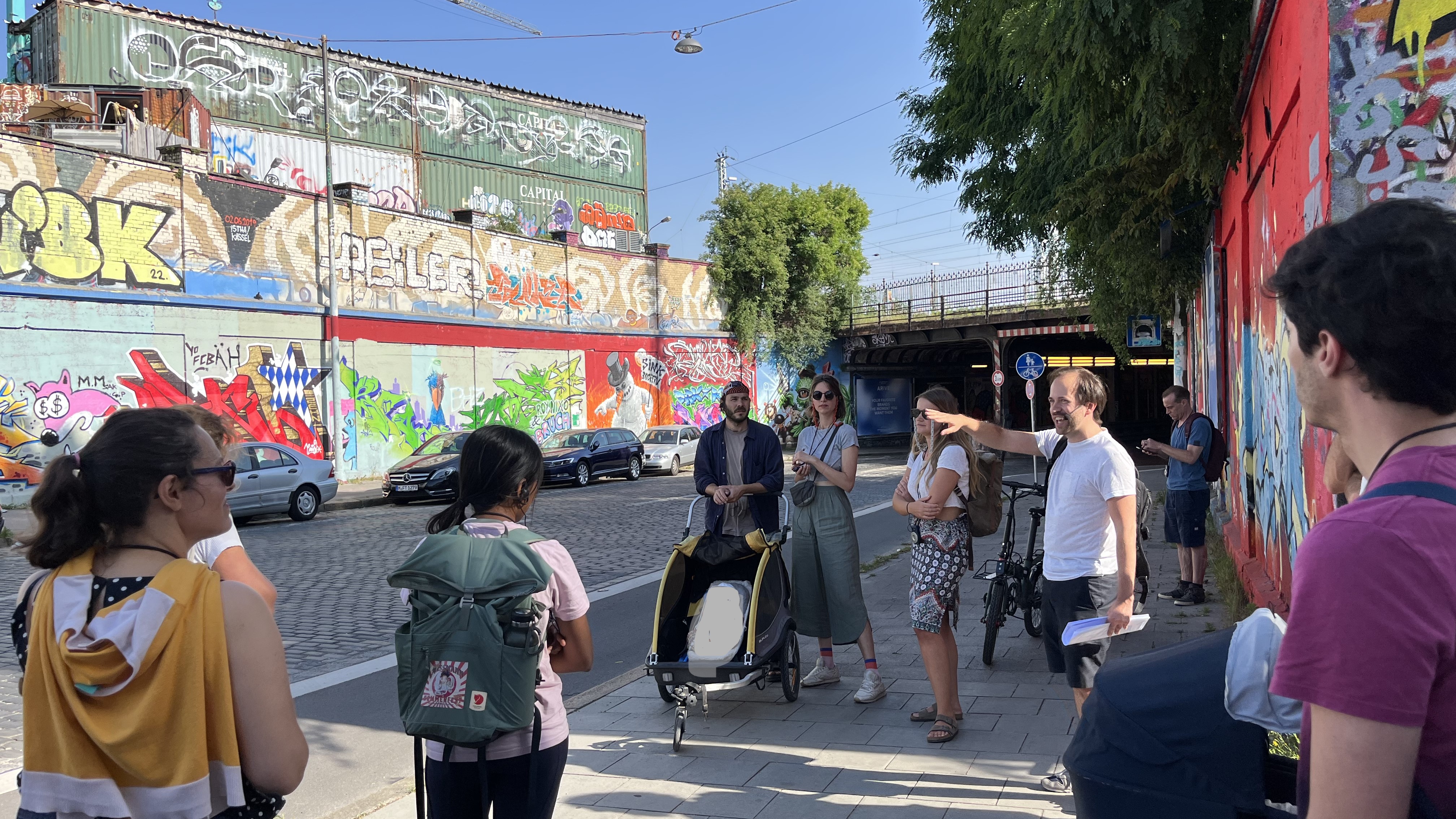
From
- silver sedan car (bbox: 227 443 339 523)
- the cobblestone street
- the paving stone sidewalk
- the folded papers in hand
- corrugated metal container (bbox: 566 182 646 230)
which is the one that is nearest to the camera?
the folded papers in hand

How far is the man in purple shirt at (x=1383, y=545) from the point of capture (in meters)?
1.31

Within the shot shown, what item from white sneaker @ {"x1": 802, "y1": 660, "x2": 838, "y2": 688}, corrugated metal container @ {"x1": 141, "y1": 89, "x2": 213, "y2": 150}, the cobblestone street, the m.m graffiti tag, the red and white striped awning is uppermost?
corrugated metal container @ {"x1": 141, "y1": 89, "x2": 213, "y2": 150}

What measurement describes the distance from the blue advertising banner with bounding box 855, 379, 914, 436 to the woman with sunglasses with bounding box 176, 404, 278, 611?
40.2m

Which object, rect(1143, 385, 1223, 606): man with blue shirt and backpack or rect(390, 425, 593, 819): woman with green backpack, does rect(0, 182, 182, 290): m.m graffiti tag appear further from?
rect(390, 425, 593, 819): woman with green backpack

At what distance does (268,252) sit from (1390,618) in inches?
1001

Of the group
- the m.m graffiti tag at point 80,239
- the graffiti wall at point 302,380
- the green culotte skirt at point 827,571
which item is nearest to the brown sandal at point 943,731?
the green culotte skirt at point 827,571

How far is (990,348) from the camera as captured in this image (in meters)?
46.5

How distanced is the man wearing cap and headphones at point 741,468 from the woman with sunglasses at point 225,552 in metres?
3.66

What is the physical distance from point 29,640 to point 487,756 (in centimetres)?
125

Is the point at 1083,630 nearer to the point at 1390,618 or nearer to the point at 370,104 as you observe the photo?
the point at 1390,618

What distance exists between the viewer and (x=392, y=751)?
579 centimetres

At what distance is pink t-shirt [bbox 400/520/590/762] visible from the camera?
2982mm

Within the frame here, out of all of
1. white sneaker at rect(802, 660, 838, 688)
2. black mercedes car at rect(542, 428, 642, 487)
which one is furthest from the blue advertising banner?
white sneaker at rect(802, 660, 838, 688)

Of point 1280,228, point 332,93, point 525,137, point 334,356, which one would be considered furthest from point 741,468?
point 525,137
